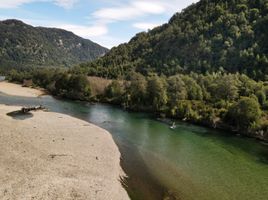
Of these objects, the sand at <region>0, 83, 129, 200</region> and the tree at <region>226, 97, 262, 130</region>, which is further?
the tree at <region>226, 97, 262, 130</region>

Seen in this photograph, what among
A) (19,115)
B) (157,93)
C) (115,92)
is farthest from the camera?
(115,92)

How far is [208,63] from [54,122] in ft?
391

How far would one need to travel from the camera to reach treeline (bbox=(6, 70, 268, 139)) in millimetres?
95000

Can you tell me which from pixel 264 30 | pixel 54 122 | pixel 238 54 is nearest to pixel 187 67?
pixel 238 54

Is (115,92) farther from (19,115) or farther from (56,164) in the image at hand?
(56,164)

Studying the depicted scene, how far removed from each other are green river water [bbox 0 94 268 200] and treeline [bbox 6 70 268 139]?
27.2ft

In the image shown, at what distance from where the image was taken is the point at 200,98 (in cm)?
12556

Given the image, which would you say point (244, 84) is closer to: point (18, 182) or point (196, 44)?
point (196, 44)

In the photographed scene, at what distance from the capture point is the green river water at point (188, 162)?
151 feet

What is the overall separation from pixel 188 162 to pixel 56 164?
2465 centimetres

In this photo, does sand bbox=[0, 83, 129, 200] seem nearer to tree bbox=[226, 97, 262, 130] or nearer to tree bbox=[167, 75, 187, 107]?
tree bbox=[226, 97, 262, 130]

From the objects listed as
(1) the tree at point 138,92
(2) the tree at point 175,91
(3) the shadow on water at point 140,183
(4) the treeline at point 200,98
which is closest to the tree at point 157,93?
(4) the treeline at point 200,98

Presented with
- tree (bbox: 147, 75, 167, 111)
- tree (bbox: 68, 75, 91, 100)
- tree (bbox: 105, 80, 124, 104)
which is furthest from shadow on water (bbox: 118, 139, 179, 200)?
tree (bbox: 68, 75, 91, 100)

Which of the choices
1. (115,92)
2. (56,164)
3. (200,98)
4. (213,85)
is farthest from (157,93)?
(56,164)
